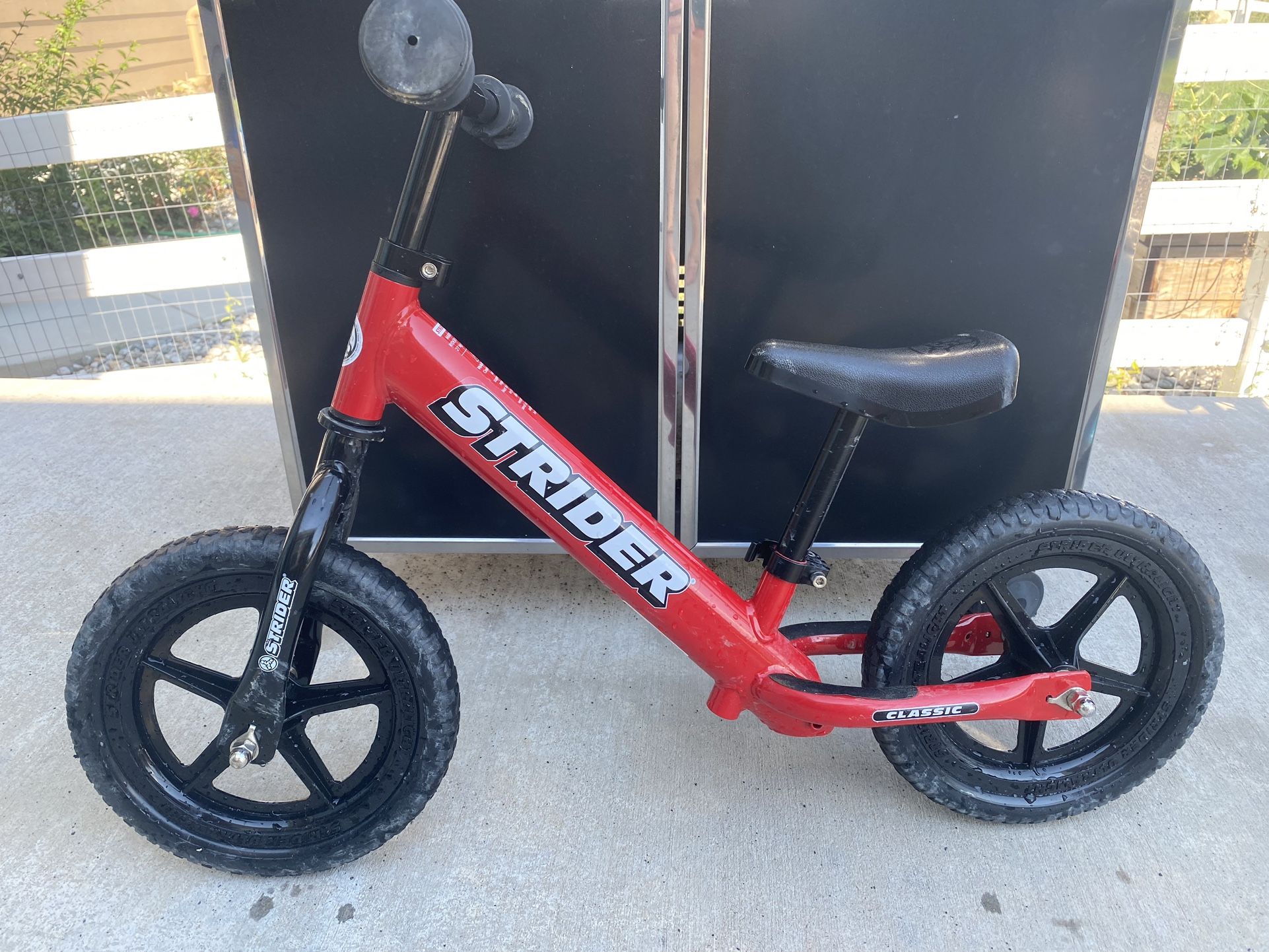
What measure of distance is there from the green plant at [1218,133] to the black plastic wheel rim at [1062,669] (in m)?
3.05

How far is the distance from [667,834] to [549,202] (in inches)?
53.3

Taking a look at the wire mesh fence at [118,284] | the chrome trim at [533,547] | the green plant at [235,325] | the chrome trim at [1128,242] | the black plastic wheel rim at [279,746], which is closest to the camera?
the black plastic wheel rim at [279,746]

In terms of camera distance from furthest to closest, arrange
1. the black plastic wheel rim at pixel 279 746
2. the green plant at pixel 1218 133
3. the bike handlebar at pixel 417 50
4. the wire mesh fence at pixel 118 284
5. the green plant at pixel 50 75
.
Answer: the green plant at pixel 50 75 < the wire mesh fence at pixel 118 284 < the green plant at pixel 1218 133 < the black plastic wheel rim at pixel 279 746 < the bike handlebar at pixel 417 50

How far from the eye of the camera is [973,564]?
5.18ft

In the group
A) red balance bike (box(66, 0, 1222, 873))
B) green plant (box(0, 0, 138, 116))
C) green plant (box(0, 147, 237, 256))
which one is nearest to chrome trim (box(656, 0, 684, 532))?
red balance bike (box(66, 0, 1222, 873))

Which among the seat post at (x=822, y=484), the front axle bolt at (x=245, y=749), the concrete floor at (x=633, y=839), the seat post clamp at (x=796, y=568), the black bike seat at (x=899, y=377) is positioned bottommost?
the concrete floor at (x=633, y=839)

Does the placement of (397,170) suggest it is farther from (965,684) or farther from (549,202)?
(965,684)

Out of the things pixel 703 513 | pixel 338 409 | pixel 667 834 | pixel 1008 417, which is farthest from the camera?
pixel 703 513

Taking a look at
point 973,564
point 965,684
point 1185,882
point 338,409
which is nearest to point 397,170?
point 338,409

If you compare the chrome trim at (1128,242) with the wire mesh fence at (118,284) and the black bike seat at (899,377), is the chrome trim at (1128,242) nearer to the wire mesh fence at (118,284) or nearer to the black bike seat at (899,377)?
the black bike seat at (899,377)

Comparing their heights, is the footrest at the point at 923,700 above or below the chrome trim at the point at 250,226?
below

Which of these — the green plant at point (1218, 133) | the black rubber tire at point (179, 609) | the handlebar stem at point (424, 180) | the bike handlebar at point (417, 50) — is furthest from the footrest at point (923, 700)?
the green plant at point (1218, 133)

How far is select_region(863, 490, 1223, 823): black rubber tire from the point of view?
5.11 ft

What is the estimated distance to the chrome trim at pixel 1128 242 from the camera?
1.70m
